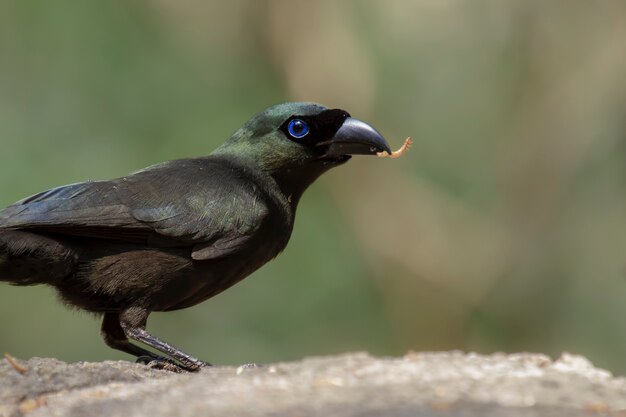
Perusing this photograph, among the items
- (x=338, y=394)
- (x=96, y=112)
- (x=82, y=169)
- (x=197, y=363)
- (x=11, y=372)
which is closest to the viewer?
(x=338, y=394)

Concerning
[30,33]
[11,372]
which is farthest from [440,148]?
[11,372]

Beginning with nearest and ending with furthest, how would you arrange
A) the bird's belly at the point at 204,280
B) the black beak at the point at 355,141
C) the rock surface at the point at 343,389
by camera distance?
the rock surface at the point at 343,389, the bird's belly at the point at 204,280, the black beak at the point at 355,141

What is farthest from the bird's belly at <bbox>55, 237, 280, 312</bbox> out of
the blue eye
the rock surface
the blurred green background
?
the blurred green background

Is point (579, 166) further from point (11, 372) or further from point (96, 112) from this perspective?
point (11, 372)

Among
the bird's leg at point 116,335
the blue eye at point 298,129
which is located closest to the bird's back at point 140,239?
the bird's leg at point 116,335

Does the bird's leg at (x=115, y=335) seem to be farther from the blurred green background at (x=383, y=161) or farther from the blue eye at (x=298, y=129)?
the blurred green background at (x=383, y=161)
